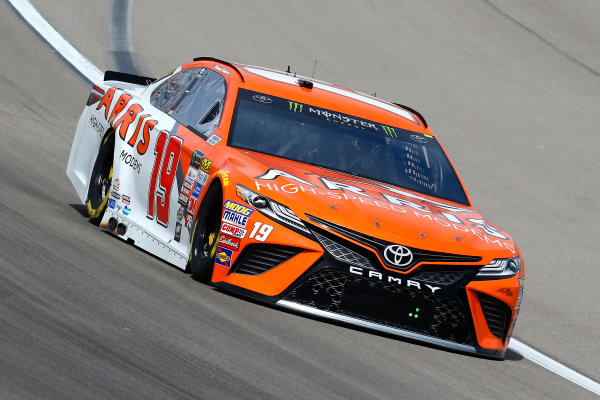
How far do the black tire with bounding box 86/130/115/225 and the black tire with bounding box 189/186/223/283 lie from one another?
6.42 ft

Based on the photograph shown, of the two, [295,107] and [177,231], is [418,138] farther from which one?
[177,231]

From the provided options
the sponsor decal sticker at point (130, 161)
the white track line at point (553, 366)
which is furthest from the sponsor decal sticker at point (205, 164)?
the white track line at point (553, 366)

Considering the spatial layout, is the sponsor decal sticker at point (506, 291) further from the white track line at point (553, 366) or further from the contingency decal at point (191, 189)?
the contingency decal at point (191, 189)

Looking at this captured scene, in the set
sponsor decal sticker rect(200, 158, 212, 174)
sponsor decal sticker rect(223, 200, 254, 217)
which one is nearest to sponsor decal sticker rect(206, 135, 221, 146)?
sponsor decal sticker rect(200, 158, 212, 174)

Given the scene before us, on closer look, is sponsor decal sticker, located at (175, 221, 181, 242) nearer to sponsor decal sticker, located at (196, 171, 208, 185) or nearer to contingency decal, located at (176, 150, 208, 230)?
contingency decal, located at (176, 150, 208, 230)

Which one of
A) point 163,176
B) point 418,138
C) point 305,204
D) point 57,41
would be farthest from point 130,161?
point 57,41

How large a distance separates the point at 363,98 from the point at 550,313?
87.6 inches

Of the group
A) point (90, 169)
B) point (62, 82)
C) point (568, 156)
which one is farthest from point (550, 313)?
point (62, 82)

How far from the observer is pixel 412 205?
24.2 feet

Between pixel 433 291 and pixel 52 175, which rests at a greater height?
pixel 433 291

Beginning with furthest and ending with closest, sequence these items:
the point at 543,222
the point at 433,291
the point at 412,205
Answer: the point at 543,222 → the point at 412,205 → the point at 433,291

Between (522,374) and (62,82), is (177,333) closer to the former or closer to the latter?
(522,374)

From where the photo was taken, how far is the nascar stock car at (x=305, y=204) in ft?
22.1

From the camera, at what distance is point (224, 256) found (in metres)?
6.90
